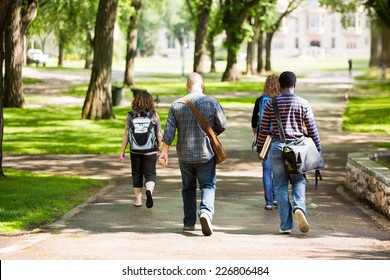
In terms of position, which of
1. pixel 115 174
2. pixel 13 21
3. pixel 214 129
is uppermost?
pixel 13 21

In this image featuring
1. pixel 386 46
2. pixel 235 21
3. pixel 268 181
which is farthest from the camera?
pixel 386 46

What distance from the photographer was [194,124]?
9.93 m

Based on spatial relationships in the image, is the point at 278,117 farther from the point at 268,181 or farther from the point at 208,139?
the point at 268,181

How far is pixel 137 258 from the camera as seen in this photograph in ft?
27.7

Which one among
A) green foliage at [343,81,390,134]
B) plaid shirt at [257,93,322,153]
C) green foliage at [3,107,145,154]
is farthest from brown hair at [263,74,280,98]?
green foliage at [343,81,390,134]

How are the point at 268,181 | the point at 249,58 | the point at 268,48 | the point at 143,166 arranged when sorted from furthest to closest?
the point at 268,48
the point at 249,58
the point at 143,166
the point at 268,181

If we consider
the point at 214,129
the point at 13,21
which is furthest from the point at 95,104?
the point at 214,129

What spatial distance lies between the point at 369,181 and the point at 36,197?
444 cm

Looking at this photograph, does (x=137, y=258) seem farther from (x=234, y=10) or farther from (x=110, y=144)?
(x=234, y=10)

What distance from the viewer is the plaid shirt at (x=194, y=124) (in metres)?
9.91

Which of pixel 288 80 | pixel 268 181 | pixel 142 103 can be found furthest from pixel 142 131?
pixel 288 80

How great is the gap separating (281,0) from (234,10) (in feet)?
74.8

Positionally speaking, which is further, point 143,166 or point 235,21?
point 235,21

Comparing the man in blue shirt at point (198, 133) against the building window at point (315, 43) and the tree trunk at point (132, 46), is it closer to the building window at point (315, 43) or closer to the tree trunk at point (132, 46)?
the tree trunk at point (132, 46)
